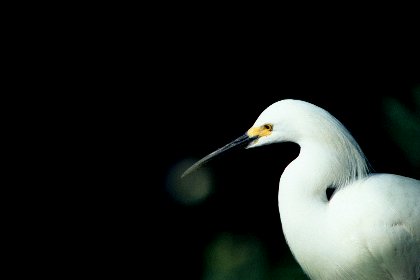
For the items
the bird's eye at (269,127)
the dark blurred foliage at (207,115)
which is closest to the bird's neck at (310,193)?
the bird's eye at (269,127)

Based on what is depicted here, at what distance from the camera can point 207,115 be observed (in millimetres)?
2781

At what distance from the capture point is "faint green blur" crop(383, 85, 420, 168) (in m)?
2.58

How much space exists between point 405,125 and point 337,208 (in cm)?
91

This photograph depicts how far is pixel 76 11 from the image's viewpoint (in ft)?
8.50

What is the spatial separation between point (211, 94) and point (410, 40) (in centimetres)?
97

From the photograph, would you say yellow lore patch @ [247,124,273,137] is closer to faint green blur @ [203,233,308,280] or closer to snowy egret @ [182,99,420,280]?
snowy egret @ [182,99,420,280]

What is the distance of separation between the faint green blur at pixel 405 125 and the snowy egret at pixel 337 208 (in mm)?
764

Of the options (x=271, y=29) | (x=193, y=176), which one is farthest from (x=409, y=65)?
(x=193, y=176)

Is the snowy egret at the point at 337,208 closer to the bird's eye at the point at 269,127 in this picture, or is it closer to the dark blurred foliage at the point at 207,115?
the bird's eye at the point at 269,127

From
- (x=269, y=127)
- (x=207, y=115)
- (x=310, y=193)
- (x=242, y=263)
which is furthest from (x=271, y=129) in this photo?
(x=207, y=115)

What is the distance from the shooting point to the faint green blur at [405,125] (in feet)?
8.45

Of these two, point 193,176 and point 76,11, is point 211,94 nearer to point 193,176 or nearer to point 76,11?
point 193,176

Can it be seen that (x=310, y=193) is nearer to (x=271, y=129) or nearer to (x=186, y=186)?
(x=271, y=129)

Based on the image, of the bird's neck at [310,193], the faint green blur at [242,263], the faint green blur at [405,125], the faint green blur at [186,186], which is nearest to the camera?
the bird's neck at [310,193]
